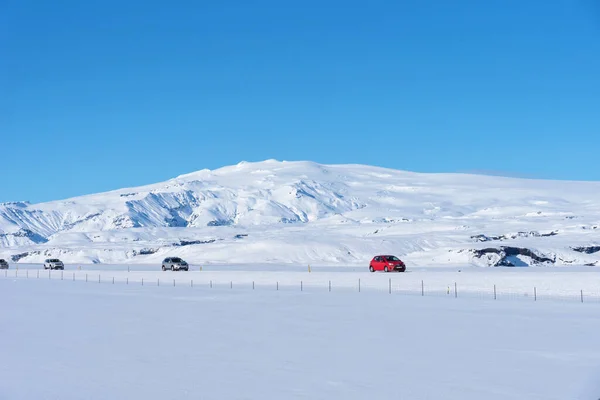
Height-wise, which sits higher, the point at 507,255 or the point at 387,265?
the point at 507,255

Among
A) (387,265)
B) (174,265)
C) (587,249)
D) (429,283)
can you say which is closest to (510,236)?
(587,249)

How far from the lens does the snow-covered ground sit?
1703 centimetres

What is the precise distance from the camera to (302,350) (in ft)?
75.8

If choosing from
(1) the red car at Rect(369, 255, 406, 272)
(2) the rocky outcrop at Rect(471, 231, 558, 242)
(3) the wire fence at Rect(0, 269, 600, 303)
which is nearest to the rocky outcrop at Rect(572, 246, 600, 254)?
(2) the rocky outcrop at Rect(471, 231, 558, 242)

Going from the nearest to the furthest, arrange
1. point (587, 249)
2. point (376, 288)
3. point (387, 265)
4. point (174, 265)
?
1. point (376, 288)
2. point (387, 265)
3. point (174, 265)
4. point (587, 249)

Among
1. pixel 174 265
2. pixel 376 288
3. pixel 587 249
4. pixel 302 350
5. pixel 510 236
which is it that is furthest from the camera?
pixel 510 236

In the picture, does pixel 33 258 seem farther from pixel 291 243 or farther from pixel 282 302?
pixel 282 302

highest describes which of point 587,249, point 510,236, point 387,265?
point 510,236

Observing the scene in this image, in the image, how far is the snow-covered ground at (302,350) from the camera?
1703 centimetres

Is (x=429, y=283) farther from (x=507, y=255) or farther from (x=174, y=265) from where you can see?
(x=507, y=255)

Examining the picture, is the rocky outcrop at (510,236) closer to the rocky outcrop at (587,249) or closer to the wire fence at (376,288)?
the rocky outcrop at (587,249)

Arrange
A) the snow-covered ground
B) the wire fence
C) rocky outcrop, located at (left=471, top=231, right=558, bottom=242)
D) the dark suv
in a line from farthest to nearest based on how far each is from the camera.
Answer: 1. rocky outcrop, located at (left=471, top=231, right=558, bottom=242)
2. the dark suv
3. the wire fence
4. the snow-covered ground

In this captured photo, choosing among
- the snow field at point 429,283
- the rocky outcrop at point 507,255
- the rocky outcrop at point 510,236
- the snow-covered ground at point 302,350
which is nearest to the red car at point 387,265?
the snow field at point 429,283

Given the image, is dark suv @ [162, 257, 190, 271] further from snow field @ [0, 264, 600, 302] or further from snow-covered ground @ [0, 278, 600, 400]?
snow-covered ground @ [0, 278, 600, 400]
